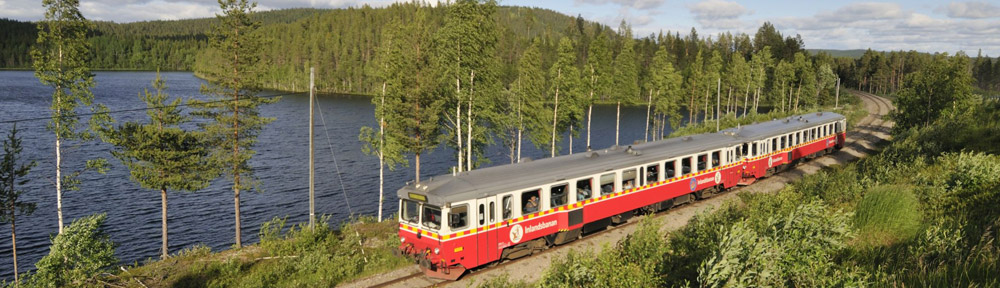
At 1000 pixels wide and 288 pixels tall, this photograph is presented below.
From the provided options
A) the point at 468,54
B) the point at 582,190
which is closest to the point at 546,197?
the point at 582,190

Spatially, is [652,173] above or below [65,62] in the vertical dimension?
below

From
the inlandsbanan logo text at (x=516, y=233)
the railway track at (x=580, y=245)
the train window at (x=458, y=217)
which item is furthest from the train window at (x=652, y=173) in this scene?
the train window at (x=458, y=217)

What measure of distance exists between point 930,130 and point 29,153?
233 ft

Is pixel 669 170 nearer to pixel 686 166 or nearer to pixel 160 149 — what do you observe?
pixel 686 166

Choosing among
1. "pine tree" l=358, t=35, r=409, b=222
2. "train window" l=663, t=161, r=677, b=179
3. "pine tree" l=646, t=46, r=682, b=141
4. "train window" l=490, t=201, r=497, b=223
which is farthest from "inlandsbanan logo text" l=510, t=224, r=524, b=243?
"pine tree" l=646, t=46, r=682, b=141

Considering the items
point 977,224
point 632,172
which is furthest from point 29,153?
point 977,224

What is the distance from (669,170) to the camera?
22.2 meters

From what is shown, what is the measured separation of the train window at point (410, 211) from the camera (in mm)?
16219

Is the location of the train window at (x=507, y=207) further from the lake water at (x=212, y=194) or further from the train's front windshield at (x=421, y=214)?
the lake water at (x=212, y=194)

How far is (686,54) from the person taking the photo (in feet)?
485

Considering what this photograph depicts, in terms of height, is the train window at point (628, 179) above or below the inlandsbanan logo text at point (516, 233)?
above

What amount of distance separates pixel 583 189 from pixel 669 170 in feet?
17.9

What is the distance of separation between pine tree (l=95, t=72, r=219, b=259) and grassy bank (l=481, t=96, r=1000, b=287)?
19.1m

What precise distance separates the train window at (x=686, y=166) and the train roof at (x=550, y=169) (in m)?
0.44
